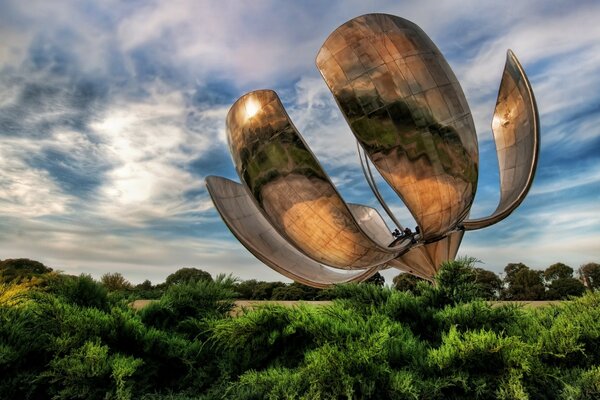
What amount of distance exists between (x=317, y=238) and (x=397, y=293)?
11.1ft

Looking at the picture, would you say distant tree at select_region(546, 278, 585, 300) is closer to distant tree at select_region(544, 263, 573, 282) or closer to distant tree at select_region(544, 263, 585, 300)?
distant tree at select_region(544, 263, 585, 300)

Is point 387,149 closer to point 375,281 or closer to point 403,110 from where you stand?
point 403,110

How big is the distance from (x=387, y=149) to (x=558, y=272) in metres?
23.3

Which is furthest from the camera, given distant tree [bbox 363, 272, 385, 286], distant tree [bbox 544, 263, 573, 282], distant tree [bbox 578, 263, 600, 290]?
distant tree [bbox 544, 263, 573, 282]

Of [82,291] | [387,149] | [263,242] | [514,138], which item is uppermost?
[514,138]

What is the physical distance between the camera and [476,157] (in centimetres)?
605

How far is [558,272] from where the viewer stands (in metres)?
24.2

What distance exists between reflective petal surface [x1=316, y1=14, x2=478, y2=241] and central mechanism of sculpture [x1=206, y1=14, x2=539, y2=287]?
13 mm

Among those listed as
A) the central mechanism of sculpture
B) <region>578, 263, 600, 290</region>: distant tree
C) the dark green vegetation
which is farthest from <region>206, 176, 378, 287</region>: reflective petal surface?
<region>578, 263, 600, 290</region>: distant tree

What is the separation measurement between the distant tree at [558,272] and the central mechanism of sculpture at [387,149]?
19635mm

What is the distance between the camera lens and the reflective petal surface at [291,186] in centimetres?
609

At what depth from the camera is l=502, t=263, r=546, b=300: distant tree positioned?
19.1 metres

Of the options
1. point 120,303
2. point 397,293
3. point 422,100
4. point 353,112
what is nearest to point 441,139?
point 422,100

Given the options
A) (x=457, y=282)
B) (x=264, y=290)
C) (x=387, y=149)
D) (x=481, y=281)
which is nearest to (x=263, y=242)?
(x=387, y=149)
